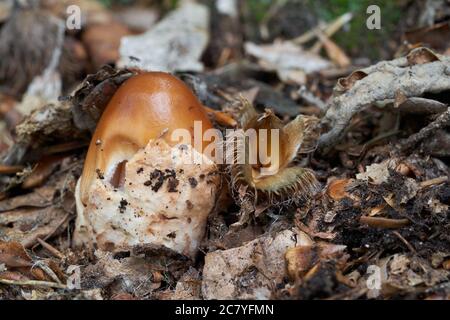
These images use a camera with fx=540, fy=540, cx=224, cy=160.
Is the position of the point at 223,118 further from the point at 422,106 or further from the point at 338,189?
the point at 422,106

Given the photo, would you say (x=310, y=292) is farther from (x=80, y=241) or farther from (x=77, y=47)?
(x=77, y=47)

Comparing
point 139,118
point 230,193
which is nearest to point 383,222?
point 230,193

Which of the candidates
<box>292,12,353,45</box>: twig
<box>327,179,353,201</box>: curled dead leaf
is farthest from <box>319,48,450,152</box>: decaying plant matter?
<box>292,12,353,45</box>: twig

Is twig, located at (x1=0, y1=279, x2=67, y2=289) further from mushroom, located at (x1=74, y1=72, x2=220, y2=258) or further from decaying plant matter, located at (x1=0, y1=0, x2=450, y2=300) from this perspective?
mushroom, located at (x1=74, y1=72, x2=220, y2=258)

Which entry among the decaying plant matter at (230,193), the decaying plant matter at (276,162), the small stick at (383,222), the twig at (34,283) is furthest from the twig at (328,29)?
the twig at (34,283)

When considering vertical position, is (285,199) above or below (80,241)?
above

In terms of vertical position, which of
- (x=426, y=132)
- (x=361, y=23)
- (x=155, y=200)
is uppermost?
(x=361, y=23)

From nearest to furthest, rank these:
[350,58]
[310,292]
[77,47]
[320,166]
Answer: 1. [310,292]
2. [320,166]
3. [350,58]
4. [77,47]

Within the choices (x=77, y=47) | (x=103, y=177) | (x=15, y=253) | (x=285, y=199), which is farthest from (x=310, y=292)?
(x=77, y=47)
